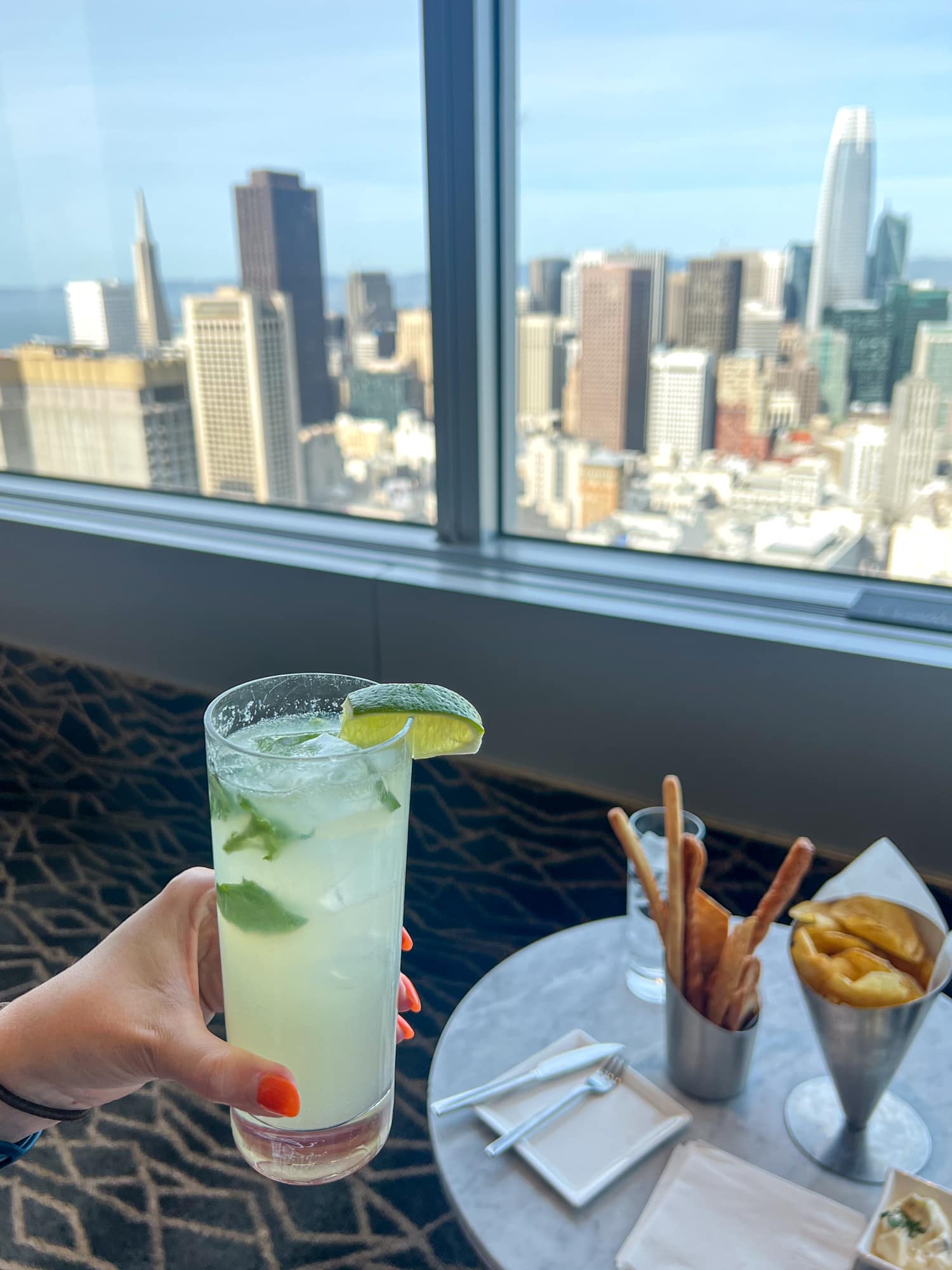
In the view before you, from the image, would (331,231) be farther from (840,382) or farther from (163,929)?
(163,929)

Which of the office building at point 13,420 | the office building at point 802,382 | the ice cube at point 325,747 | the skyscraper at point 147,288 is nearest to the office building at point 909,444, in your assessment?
the office building at point 802,382

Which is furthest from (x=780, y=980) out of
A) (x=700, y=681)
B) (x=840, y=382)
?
(x=840, y=382)

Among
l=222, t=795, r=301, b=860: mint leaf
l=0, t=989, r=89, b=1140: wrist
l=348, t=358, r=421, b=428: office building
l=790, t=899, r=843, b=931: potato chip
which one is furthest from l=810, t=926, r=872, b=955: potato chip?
l=348, t=358, r=421, b=428: office building

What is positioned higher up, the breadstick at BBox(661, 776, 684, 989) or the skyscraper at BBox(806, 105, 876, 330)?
the skyscraper at BBox(806, 105, 876, 330)

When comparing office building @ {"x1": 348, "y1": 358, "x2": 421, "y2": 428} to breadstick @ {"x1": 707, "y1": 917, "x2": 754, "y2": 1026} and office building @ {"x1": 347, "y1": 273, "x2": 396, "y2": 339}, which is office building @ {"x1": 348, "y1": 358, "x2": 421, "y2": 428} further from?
breadstick @ {"x1": 707, "y1": 917, "x2": 754, "y2": 1026}

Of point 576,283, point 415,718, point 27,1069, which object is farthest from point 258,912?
point 576,283

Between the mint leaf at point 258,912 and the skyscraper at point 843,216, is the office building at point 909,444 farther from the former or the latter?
the mint leaf at point 258,912
